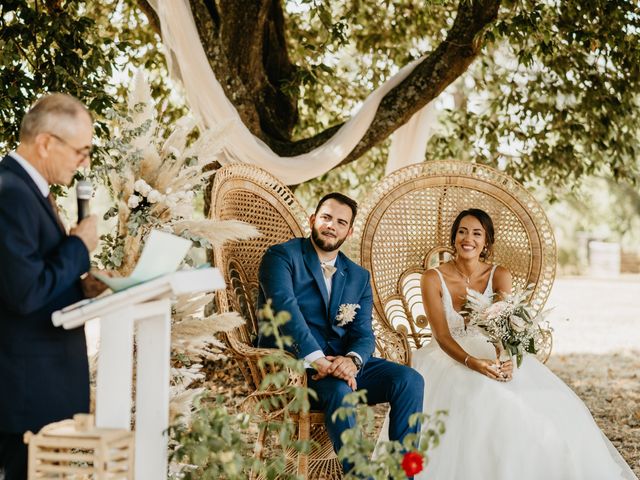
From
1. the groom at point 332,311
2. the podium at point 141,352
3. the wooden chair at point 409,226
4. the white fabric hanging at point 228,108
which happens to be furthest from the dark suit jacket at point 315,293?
the podium at point 141,352

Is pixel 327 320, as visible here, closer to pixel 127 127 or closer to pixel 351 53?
pixel 127 127

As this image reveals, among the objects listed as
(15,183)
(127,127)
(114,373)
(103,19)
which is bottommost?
(114,373)

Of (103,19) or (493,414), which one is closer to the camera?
(493,414)

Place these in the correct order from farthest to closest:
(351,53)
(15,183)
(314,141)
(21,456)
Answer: (351,53) < (314,141) < (21,456) < (15,183)

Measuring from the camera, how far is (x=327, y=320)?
3859mm

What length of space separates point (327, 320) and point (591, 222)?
60.6 ft

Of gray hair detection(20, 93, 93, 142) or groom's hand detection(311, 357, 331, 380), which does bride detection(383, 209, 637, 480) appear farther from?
gray hair detection(20, 93, 93, 142)

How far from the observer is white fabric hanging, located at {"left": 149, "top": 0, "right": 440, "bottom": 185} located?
484cm

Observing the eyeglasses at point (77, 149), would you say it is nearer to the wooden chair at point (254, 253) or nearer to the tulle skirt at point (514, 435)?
the wooden chair at point (254, 253)

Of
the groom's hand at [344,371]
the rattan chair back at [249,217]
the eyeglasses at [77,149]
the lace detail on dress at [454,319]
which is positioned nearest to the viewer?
the eyeglasses at [77,149]

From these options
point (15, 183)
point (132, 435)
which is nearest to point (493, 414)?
point (132, 435)

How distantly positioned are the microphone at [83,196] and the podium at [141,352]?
248 millimetres

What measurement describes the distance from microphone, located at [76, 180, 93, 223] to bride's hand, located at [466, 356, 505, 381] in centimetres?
221

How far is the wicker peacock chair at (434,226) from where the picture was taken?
457 centimetres
